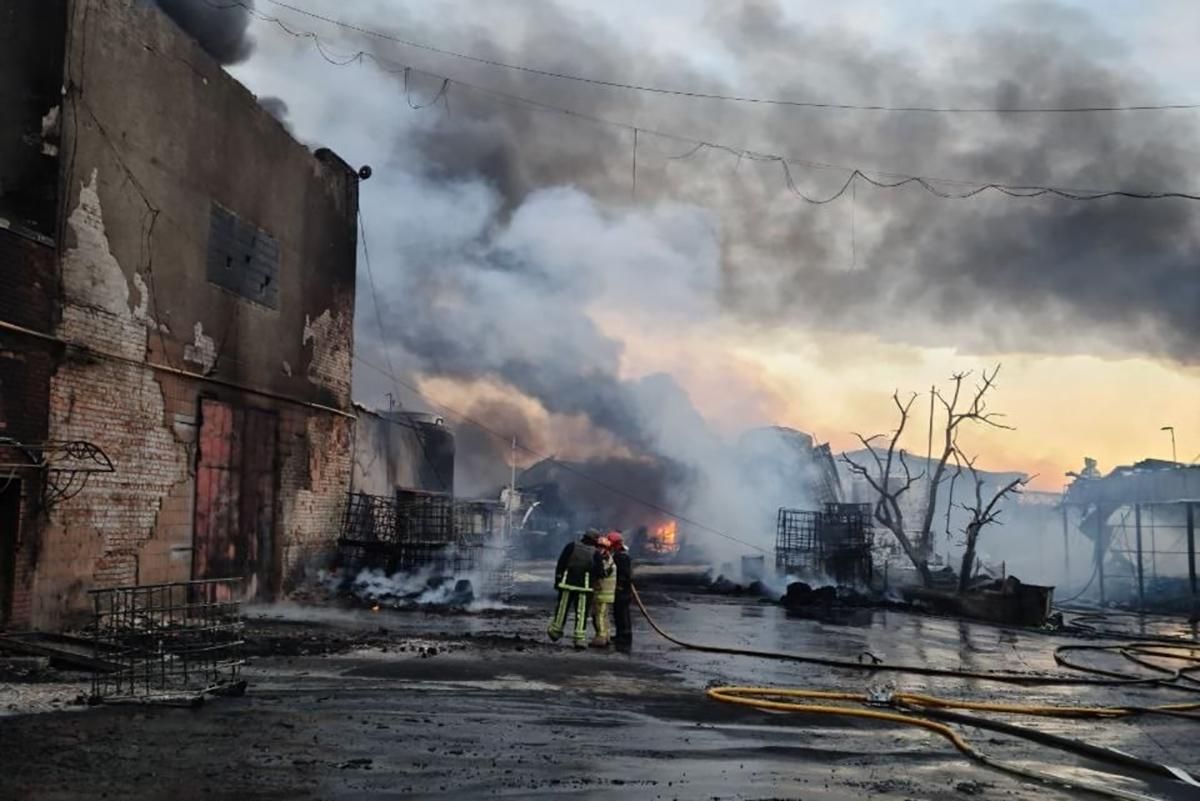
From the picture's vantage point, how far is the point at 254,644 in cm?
1114

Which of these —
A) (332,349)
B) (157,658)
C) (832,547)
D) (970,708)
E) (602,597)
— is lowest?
(970,708)

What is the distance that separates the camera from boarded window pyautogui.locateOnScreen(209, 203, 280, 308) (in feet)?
49.9

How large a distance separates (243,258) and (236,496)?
3961mm

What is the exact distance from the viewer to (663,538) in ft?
135

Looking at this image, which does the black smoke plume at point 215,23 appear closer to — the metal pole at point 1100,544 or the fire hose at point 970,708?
the fire hose at point 970,708

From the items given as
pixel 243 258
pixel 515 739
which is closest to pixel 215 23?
pixel 243 258

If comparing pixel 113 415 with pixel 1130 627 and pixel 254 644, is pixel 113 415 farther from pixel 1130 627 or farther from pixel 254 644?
pixel 1130 627

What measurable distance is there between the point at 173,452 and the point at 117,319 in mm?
2231

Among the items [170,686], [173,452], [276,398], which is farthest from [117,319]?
[170,686]

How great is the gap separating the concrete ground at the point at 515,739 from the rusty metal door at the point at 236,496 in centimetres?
403

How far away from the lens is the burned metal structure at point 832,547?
A: 22766mm

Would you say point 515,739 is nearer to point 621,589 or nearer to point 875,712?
point 875,712

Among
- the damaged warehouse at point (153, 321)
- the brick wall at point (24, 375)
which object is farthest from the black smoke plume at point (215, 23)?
the brick wall at point (24, 375)

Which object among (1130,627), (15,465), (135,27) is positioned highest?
(135,27)
